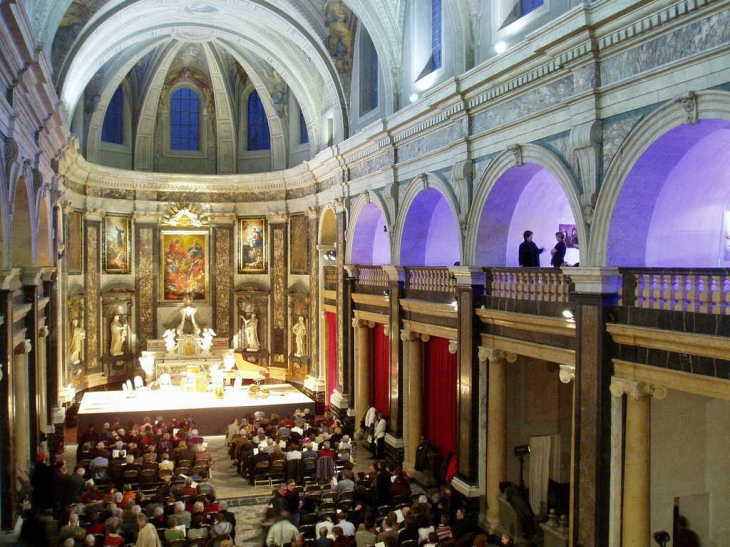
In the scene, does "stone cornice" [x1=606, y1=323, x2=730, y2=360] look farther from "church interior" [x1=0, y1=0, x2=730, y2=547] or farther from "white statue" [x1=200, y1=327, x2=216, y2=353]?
"white statue" [x1=200, y1=327, x2=216, y2=353]

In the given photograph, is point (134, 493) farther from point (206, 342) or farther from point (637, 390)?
point (206, 342)

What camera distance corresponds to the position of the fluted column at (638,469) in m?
9.25

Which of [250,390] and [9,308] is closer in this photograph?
[9,308]

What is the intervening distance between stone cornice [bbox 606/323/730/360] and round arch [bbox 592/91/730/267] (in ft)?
3.41

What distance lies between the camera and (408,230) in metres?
16.7

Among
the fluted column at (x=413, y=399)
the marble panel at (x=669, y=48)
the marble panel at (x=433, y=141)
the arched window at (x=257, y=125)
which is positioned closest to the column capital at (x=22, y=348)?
the fluted column at (x=413, y=399)

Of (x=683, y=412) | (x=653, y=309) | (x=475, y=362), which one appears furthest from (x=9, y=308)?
(x=683, y=412)

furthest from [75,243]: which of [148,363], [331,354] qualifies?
[331,354]

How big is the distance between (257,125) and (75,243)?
26.8 ft

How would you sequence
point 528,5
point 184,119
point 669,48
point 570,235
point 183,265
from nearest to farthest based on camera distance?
point 669,48 < point 528,5 < point 570,235 < point 183,265 < point 184,119

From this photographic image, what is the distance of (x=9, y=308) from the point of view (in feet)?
37.4

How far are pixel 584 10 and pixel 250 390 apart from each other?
49.8ft

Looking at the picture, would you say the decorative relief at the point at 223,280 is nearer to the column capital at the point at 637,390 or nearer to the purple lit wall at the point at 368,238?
the purple lit wall at the point at 368,238

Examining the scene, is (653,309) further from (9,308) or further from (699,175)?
(9,308)
